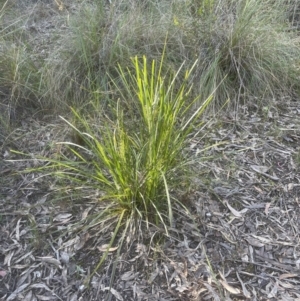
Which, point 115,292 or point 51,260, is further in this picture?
point 51,260

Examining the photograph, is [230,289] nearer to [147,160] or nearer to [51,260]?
[147,160]

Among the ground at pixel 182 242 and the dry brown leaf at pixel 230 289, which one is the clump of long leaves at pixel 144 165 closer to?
the ground at pixel 182 242

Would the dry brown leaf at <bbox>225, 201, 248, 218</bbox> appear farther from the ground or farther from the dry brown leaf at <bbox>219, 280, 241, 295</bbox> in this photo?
the dry brown leaf at <bbox>219, 280, 241, 295</bbox>

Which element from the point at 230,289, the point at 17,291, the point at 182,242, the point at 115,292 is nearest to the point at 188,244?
the point at 182,242

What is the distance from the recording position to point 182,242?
2.53 meters

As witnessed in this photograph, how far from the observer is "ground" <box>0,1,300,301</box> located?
7.72 ft

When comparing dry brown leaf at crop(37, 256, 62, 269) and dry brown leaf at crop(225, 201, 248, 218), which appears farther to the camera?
dry brown leaf at crop(225, 201, 248, 218)

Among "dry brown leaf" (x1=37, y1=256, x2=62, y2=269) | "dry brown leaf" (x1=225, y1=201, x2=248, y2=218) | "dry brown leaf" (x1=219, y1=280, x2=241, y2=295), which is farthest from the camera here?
"dry brown leaf" (x1=225, y1=201, x2=248, y2=218)

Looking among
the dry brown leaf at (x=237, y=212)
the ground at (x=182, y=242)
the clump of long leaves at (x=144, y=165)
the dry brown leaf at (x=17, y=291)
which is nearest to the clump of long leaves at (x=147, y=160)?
the clump of long leaves at (x=144, y=165)

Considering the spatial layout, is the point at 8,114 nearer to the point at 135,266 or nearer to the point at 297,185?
the point at 135,266

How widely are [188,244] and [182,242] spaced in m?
0.03

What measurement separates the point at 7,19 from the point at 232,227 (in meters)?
2.87

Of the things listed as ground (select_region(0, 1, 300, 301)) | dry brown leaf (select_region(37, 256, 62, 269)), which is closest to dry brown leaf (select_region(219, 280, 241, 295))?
ground (select_region(0, 1, 300, 301))

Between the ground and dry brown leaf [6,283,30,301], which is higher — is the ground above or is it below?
above
